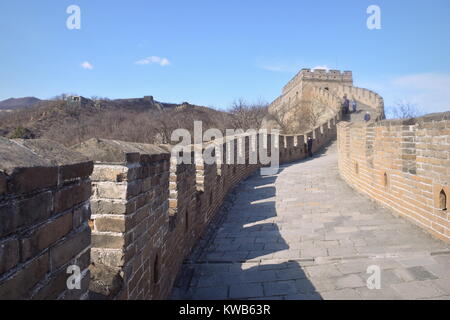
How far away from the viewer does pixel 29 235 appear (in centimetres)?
92

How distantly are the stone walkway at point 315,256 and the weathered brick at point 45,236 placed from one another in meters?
1.89

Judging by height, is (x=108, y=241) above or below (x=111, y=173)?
below

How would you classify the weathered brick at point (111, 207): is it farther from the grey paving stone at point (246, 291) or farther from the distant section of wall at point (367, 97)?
the distant section of wall at point (367, 97)

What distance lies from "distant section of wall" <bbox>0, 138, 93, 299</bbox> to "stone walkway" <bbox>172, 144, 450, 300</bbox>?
1791mm

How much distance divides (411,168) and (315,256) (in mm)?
2122

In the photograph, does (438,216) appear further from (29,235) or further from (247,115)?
(247,115)

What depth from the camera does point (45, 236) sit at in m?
1.00

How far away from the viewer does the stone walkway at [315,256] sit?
2.71m

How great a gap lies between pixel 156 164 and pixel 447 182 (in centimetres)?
333

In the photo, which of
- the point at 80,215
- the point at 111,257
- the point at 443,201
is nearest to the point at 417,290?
the point at 443,201

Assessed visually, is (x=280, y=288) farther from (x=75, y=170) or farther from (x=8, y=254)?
(x=8, y=254)

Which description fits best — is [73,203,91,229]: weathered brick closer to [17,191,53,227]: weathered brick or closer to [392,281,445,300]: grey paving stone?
[17,191,53,227]: weathered brick

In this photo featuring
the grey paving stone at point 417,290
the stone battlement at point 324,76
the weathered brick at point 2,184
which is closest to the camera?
the weathered brick at point 2,184

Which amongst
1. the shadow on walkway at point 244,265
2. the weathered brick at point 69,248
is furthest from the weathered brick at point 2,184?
the shadow on walkway at point 244,265
